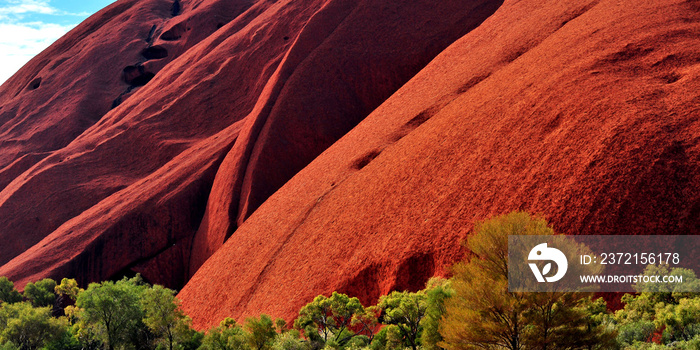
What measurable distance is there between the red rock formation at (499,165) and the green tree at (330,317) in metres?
2.23

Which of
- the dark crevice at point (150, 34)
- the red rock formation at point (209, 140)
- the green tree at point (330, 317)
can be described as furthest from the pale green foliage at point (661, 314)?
the dark crevice at point (150, 34)

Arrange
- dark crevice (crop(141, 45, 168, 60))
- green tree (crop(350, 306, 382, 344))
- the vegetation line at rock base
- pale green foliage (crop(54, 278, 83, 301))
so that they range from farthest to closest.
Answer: dark crevice (crop(141, 45, 168, 60)) → pale green foliage (crop(54, 278, 83, 301)) → green tree (crop(350, 306, 382, 344)) → the vegetation line at rock base

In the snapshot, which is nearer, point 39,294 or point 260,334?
point 260,334

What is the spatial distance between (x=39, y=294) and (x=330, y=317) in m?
24.5

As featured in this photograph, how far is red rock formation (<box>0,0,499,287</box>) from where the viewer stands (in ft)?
123

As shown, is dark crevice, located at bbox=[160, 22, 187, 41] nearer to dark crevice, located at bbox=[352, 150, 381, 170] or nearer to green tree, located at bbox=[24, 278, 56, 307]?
green tree, located at bbox=[24, 278, 56, 307]

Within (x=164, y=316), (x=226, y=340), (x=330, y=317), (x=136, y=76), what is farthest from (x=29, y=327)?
(x=136, y=76)

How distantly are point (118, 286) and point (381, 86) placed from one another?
2450cm

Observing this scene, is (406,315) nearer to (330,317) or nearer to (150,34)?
(330,317)

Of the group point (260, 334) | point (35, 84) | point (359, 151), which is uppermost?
point (35, 84)

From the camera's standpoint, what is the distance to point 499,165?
21562mm

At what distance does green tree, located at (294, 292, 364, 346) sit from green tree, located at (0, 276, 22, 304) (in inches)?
975

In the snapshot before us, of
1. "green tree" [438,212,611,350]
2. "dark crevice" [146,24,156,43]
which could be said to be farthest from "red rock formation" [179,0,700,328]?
"dark crevice" [146,24,156,43]

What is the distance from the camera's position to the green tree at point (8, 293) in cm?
3378
